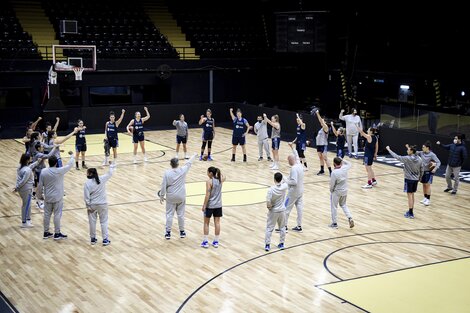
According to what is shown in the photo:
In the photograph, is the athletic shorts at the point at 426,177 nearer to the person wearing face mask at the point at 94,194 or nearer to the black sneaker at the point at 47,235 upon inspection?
the person wearing face mask at the point at 94,194

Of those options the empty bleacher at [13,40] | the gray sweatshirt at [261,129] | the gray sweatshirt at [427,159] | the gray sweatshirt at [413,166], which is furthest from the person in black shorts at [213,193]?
the empty bleacher at [13,40]

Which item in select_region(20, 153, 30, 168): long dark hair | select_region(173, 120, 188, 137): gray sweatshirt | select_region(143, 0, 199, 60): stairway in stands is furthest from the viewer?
select_region(143, 0, 199, 60): stairway in stands

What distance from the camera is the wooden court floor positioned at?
9.53 meters

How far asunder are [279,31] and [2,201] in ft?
48.5

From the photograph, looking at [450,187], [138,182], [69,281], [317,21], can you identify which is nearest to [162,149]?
[138,182]

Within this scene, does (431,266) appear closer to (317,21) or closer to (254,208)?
(254,208)

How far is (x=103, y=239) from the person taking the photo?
12.2 m

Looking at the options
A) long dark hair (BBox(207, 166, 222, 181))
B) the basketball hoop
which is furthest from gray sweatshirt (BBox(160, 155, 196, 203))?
the basketball hoop

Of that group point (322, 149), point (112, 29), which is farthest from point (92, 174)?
point (112, 29)

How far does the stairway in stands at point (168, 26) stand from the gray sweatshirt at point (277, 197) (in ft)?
69.9

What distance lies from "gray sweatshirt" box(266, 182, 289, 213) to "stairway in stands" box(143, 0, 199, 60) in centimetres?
2130

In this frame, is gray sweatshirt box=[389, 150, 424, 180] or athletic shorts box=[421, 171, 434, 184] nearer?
gray sweatshirt box=[389, 150, 424, 180]

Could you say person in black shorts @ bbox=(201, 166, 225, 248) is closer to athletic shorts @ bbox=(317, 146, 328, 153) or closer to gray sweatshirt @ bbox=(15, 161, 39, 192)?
gray sweatshirt @ bbox=(15, 161, 39, 192)

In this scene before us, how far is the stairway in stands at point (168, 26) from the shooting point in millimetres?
32531
